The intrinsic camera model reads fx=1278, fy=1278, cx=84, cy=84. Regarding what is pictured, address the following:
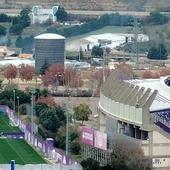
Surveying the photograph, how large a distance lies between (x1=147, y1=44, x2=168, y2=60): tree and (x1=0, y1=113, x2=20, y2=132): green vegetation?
24746 millimetres

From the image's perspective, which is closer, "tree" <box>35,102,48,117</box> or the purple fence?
the purple fence

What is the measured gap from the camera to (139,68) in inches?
2227

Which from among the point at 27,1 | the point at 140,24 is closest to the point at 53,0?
the point at 27,1

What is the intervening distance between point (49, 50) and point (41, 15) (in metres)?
21.2

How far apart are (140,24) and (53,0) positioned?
46.4ft

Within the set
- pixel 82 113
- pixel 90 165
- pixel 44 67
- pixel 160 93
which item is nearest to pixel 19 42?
pixel 44 67

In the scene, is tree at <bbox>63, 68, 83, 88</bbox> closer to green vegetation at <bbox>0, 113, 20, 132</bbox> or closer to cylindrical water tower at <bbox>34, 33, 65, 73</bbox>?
cylindrical water tower at <bbox>34, 33, 65, 73</bbox>

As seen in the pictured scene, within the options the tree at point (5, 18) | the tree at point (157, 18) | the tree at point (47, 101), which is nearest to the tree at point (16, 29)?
the tree at point (5, 18)

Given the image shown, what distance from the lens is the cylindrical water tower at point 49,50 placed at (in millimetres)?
56131

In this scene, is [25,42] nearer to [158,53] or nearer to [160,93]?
[158,53]

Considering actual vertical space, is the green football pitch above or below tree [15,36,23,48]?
above

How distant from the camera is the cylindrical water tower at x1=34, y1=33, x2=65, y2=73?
56.1 m

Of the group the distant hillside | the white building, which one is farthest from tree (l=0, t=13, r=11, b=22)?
the distant hillside

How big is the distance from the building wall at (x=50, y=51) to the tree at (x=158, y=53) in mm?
7442
